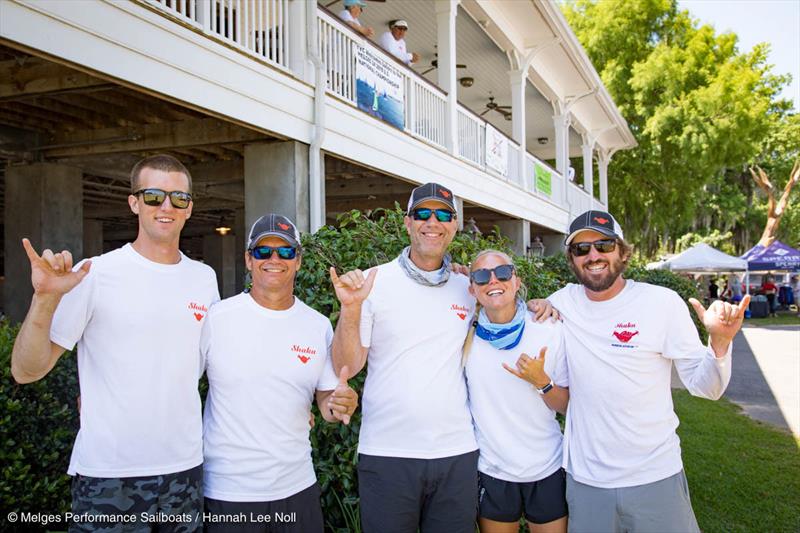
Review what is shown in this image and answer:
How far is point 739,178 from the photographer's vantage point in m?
38.0

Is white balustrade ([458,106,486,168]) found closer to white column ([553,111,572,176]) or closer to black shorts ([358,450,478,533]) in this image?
white column ([553,111,572,176])

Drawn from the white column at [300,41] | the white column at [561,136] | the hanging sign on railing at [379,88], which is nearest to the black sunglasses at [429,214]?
the white column at [300,41]

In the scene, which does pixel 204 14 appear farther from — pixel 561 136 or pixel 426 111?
pixel 561 136

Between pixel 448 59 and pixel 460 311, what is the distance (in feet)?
26.3

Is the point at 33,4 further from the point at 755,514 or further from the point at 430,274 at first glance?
the point at 755,514

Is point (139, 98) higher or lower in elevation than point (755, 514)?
higher

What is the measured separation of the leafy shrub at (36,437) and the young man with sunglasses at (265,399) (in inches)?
64.5

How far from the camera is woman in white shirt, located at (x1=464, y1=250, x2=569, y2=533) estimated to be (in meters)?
2.74

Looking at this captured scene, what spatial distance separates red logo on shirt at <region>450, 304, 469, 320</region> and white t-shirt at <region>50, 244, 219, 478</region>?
1141mm

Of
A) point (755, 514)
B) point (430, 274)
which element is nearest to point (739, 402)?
point (755, 514)

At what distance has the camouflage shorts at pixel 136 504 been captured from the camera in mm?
2293

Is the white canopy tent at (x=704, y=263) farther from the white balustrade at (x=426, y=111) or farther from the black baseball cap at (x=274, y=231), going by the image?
the black baseball cap at (x=274, y=231)

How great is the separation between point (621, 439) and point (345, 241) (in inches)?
79.1

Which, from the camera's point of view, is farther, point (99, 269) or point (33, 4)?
point (33, 4)
